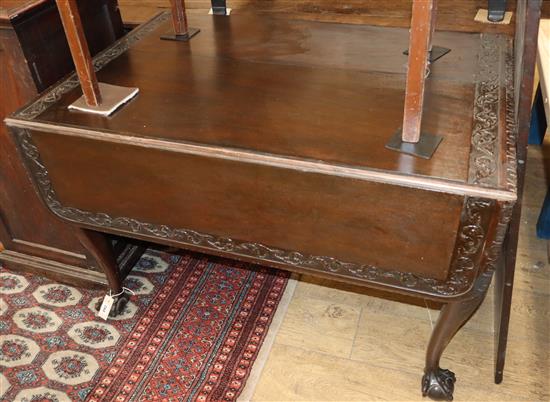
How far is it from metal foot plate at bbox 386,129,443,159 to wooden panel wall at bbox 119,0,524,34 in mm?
1444

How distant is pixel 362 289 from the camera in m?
1.85

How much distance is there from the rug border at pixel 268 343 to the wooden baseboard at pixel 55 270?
1.94ft

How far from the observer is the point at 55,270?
190cm

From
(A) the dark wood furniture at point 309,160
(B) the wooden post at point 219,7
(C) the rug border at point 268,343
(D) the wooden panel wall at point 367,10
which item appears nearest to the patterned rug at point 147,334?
(C) the rug border at point 268,343

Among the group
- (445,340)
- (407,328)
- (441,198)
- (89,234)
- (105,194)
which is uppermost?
(441,198)

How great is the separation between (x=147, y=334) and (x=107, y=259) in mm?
267

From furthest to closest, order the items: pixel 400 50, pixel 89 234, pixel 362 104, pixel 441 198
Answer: pixel 89 234, pixel 400 50, pixel 362 104, pixel 441 198

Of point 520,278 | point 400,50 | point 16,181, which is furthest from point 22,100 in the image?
point 520,278

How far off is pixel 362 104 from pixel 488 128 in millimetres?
286

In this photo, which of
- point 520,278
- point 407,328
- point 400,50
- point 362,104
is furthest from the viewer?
point 520,278

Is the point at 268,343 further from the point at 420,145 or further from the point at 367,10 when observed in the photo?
the point at 367,10

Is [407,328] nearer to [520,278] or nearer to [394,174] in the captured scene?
[520,278]

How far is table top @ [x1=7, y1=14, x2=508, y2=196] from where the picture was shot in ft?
3.82

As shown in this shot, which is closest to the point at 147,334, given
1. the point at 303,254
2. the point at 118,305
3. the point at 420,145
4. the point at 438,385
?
the point at 118,305
